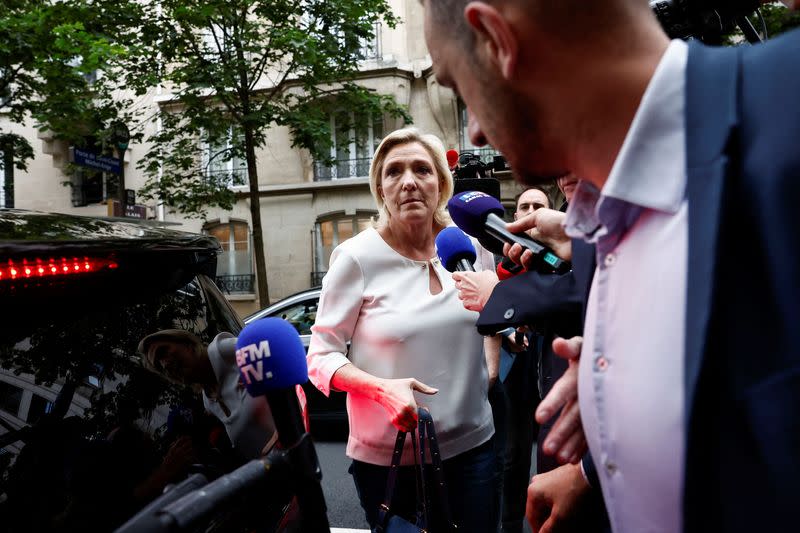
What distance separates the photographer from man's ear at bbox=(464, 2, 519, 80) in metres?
0.86

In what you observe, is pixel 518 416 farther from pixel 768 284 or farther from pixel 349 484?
pixel 768 284

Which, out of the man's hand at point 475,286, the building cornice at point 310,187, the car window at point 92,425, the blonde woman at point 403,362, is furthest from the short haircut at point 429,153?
the building cornice at point 310,187

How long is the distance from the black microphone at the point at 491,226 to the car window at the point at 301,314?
5245 mm

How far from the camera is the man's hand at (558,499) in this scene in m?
1.37

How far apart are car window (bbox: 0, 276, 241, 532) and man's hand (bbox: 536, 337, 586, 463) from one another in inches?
32.1

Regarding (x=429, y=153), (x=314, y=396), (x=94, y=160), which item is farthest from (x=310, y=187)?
(x=429, y=153)

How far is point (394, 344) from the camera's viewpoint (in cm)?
222

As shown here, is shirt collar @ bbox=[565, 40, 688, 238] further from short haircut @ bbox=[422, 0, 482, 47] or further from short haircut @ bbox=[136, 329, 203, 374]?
short haircut @ bbox=[136, 329, 203, 374]

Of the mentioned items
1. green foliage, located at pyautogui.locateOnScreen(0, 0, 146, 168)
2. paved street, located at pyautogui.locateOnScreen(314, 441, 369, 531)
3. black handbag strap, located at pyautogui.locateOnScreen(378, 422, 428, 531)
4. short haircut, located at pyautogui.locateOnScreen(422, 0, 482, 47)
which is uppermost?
green foliage, located at pyautogui.locateOnScreen(0, 0, 146, 168)

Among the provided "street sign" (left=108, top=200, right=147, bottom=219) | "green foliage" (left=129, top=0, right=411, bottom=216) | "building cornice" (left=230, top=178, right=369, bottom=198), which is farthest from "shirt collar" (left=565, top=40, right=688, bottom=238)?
"building cornice" (left=230, top=178, right=369, bottom=198)

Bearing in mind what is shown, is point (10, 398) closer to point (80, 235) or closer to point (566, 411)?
point (80, 235)

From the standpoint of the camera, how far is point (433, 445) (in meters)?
2.02

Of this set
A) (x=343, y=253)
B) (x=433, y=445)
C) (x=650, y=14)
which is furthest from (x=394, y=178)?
(x=650, y=14)

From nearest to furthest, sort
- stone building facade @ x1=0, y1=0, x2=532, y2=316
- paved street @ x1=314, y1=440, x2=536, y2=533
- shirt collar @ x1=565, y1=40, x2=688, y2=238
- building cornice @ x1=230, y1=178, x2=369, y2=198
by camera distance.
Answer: shirt collar @ x1=565, y1=40, x2=688, y2=238 < paved street @ x1=314, y1=440, x2=536, y2=533 < stone building facade @ x1=0, y1=0, x2=532, y2=316 < building cornice @ x1=230, y1=178, x2=369, y2=198
